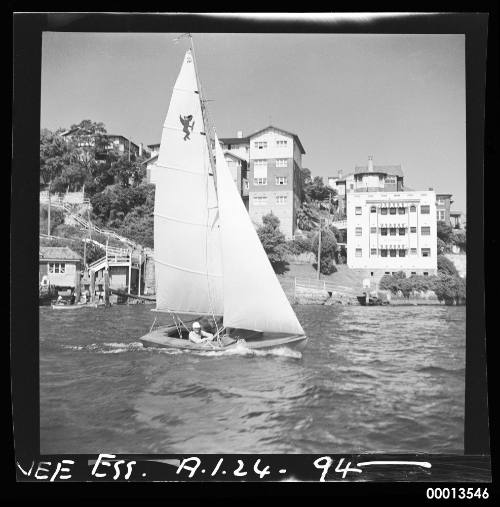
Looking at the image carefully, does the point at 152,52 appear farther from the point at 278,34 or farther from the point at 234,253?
the point at 234,253

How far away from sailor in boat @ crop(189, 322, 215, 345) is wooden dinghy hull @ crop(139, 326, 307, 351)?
0.13 feet

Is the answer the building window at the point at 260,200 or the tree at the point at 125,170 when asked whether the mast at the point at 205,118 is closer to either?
the building window at the point at 260,200

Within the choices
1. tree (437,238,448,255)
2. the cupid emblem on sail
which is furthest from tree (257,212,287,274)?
tree (437,238,448,255)

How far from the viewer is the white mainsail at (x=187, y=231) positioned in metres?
4.94

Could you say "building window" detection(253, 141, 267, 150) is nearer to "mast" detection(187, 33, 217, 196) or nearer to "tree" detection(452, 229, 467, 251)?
"mast" detection(187, 33, 217, 196)

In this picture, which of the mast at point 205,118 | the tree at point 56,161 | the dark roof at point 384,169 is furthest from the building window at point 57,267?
the dark roof at point 384,169

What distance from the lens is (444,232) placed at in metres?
4.49

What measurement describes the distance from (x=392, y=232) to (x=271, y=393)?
1756mm

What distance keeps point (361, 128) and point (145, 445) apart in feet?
10.0

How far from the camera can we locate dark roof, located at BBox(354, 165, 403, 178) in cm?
456

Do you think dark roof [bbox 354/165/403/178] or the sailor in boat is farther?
the sailor in boat

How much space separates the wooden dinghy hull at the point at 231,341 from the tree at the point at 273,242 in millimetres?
599

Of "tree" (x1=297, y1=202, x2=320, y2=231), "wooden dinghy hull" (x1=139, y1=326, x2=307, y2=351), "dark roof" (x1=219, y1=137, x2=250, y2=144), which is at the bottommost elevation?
"wooden dinghy hull" (x1=139, y1=326, x2=307, y2=351)
